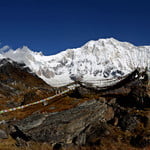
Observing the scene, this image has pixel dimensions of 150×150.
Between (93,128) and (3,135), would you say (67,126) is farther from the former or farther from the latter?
(3,135)

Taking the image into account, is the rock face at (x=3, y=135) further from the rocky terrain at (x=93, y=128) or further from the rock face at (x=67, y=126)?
the rock face at (x=67, y=126)

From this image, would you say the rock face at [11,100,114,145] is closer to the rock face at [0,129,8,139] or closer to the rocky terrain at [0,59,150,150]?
the rocky terrain at [0,59,150,150]

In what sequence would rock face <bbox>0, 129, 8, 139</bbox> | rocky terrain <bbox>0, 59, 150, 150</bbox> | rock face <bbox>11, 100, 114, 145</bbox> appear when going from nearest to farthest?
rocky terrain <bbox>0, 59, 150, 150</bbox>
rock face <bbox>11, 100, 114, 145</bbox>
rock face <bbox>0, 129, 8, 139</bbox>

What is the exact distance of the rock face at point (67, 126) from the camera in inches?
1021

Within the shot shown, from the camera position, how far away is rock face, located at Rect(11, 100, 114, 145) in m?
25.9

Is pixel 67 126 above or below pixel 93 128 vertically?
above

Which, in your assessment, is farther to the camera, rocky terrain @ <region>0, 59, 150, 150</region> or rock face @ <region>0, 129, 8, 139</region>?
rock face @ <region>0, 129, 8, 139</region>

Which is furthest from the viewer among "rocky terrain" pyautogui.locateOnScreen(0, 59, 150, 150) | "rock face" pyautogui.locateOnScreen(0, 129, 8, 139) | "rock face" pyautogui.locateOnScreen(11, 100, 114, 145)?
"rock face" pyautogui.locateOnScreen(0, 129, 8, 139)

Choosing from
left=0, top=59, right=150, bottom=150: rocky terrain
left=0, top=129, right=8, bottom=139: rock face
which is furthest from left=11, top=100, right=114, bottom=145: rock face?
left=0, top=129, right=8, bottom=139: rock face

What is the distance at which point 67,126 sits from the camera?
26.5m

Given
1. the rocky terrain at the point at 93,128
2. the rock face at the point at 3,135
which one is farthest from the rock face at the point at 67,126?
the rock face at the point at 3,135

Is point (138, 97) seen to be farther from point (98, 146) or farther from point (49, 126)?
point (49, 126)

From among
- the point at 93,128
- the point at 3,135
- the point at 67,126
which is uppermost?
the point at 67,126

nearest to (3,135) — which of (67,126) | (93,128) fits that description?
(67,126)
